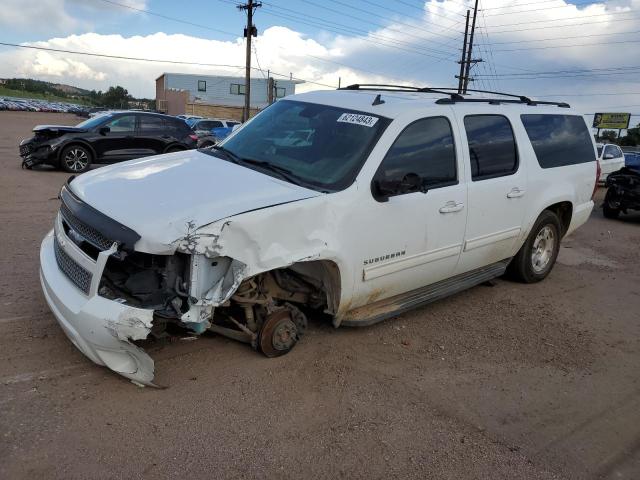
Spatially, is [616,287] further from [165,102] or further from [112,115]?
[165,102]

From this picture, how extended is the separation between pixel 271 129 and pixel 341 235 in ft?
4.58

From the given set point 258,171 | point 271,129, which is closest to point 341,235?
point 258,171

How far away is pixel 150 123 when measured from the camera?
1371 centimetres

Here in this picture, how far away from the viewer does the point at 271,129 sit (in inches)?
179

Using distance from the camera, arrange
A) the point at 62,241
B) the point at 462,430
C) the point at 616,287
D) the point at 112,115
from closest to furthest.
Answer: the point at 462,430 < the point at 62,241 < the point at 616,287 < the point at 112,115

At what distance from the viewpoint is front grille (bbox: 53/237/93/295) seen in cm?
319

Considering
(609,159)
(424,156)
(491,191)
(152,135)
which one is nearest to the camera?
(424,156)

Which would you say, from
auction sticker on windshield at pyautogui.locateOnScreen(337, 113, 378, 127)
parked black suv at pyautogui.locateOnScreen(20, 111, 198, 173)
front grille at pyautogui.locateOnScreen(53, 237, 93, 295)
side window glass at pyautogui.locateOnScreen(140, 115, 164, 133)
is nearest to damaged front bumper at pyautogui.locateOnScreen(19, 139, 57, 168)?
parked black suv at pyautogui.locateOnScreen(20, 111, 198, 173)

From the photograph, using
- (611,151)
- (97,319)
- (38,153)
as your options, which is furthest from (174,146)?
Answer: (611,151)

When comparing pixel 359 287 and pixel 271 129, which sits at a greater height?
pixel 271 129

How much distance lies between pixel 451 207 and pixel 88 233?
275cm

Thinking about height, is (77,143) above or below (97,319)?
above

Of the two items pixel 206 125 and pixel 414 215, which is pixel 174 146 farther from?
pixel 206 125

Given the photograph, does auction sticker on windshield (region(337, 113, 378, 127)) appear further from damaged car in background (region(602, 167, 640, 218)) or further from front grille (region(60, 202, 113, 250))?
damaged car in background (region(602, 167, 640, 218))
